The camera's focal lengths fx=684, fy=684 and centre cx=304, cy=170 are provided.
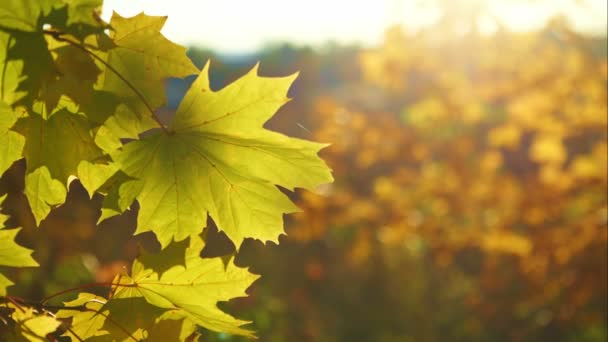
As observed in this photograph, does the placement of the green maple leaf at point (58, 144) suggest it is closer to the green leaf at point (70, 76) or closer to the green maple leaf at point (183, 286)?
the green leaf at point (70, 76)

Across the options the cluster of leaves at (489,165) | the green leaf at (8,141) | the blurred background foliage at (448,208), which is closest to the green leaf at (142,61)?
the green leaf at (8,141)

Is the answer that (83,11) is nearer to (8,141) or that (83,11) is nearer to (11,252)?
(8,141)

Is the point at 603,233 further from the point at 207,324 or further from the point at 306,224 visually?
the point at 207,324

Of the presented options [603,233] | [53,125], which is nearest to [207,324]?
[53,125]

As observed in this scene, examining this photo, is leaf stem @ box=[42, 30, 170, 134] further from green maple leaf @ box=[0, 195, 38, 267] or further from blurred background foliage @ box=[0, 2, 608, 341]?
blurred background foliage @ box=[0, 2, 608, 341]

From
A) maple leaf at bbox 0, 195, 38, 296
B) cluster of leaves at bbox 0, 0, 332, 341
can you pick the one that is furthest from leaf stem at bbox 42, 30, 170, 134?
maple leaf at bbox 0, 195, 38, 296

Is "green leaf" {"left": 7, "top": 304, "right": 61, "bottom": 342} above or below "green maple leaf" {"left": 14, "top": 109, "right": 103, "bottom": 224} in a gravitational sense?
below
